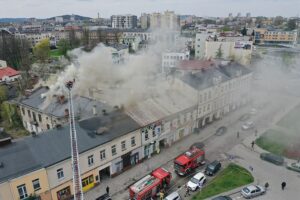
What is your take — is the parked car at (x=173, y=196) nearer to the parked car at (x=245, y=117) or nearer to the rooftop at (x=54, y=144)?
the rooftop at (x=54, y=144)

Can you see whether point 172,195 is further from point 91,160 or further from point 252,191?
point 91,160

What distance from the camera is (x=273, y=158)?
28625 millimetres

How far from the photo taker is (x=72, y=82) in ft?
116

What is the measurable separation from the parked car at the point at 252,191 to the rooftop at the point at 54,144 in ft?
41.9

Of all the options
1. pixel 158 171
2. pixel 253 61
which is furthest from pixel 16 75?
pixel 253 61

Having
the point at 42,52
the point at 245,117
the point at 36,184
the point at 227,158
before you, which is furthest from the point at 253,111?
the point at 42,52

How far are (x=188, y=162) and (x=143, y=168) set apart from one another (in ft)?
17.4

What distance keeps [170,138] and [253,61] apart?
50.1 m

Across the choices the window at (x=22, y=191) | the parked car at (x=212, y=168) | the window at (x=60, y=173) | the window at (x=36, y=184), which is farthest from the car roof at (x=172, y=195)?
the window at (x=22, y=191)

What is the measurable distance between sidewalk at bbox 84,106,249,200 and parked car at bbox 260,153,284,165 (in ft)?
27.1

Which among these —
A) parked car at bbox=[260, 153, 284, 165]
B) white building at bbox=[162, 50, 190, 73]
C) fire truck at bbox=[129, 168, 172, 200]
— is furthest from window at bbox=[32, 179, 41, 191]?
white building at bbox=[162, 50, 190, 73]

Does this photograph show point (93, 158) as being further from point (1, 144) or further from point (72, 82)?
point (72, 82)

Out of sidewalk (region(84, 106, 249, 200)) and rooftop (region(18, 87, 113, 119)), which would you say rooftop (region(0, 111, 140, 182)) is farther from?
sidewalk (region(84, 106, 249, 200))

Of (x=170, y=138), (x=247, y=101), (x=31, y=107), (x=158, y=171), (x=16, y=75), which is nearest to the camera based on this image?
(x=158, y=171)
